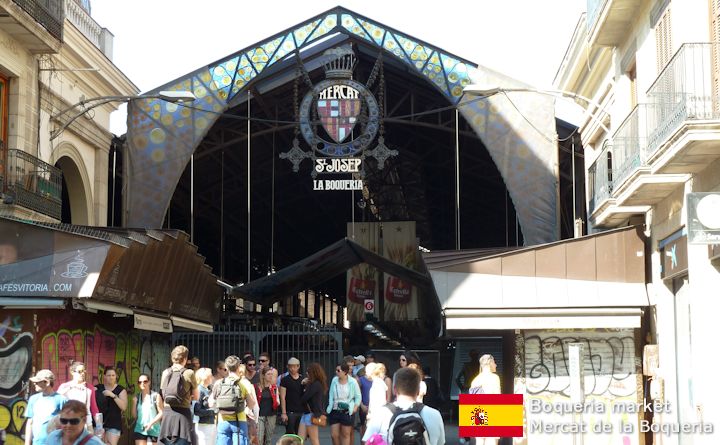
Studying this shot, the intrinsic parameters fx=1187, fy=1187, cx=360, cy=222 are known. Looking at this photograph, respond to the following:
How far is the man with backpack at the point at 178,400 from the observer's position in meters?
14.5

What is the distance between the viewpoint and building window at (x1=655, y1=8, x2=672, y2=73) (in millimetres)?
16641

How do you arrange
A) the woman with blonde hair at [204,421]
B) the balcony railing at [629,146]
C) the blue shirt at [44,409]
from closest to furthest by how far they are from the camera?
the blue shirt at [44,409] → the woman with blonde hair at [204,421] → the balcony railing at [629,146]

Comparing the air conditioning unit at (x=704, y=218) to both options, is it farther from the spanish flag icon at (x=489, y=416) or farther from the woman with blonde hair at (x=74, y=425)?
the woman with blonde hair at (x=74, y=425)

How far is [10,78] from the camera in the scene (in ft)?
74.4

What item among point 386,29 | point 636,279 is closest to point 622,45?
point 636,279

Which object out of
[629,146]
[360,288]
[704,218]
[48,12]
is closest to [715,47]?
[704,218]

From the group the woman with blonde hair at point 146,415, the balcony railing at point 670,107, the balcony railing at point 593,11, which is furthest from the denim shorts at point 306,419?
the balcony railing at point 593,11

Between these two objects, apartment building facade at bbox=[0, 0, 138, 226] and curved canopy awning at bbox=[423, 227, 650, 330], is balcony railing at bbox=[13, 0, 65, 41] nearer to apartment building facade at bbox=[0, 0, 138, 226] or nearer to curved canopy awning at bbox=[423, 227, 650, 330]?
apartment building facade at bbox=[0, 0, 138, 226]

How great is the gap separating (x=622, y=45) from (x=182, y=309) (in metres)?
10.7

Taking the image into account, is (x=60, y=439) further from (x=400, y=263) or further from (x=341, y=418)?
(x=400, y=263)

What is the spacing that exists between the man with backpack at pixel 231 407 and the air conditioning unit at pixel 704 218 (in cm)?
589

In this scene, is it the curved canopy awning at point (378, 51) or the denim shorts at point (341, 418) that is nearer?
the denim shorts at point (341, 418)

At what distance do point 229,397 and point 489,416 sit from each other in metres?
3.43

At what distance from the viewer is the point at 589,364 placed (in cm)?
1886
